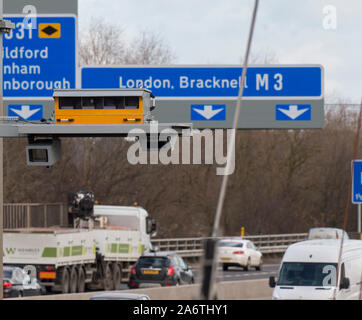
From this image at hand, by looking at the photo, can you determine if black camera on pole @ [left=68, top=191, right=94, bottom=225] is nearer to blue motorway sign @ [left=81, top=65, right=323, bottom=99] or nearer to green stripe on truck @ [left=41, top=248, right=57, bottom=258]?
green stripe on truck @ [left=41, top=248, right=57, bottom=258]

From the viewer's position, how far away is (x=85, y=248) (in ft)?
108

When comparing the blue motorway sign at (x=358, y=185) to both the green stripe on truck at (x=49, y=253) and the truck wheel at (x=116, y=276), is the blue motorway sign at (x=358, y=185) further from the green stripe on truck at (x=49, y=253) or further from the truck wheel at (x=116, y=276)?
the truck wheel at (x=116, y=276)

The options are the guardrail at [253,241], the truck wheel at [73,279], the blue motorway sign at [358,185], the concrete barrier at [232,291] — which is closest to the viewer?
the blue motorway sign at [358,185]

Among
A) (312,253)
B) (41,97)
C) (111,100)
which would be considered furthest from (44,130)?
(312,253)

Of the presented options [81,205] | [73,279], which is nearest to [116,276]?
[81,205]

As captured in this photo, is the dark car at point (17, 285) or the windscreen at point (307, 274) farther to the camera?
the dark car at point (17, 285)

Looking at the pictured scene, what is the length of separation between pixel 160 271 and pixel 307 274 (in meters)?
12.0

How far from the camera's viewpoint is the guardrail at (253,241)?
48.7 metres

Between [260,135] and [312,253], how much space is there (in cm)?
3919

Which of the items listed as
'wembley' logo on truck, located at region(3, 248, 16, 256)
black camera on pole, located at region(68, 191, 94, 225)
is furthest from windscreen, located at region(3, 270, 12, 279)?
black camera on pole, located at region(68, 191, 94, 225)

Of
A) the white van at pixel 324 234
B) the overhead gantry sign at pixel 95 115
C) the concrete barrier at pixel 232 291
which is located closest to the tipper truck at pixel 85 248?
the concrete barrier at pixel 232 291

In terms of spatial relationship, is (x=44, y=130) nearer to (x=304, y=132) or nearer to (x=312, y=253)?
(x=312, y=253)

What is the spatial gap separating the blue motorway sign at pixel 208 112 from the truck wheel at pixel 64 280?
18.3 meters

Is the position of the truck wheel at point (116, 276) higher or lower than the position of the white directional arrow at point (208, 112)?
lower
